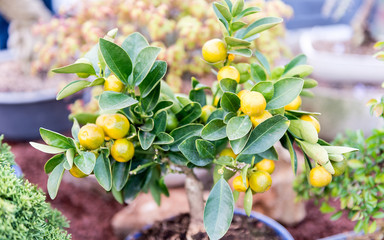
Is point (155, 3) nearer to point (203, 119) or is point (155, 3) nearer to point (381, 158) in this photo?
point (203, 119)

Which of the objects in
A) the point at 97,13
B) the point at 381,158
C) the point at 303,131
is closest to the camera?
the point at 303,131

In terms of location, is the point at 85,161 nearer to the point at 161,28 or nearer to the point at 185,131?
the point at 185,131

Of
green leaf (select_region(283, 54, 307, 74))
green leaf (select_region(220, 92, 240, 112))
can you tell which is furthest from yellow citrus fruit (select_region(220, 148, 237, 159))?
green leaf (select_region(283, 54, 307, 74))

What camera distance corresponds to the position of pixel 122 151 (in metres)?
0.66

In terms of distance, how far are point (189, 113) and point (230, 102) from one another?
123 mm

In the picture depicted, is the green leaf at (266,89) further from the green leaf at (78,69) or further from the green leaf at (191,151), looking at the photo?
the green leaf at (78,69)

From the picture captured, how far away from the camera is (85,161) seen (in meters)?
0.59

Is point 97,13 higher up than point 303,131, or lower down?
lower down

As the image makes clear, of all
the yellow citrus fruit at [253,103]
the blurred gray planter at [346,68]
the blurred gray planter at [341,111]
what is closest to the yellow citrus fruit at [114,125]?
the yellow citrus fruit at [253,103]

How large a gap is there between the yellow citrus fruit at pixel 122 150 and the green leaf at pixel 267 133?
0.21 m

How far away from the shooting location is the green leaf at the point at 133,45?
677 millimetres

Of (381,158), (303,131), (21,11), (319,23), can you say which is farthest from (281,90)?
(319,23)

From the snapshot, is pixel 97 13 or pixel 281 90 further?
pixel 97 13

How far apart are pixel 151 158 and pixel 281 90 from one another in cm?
33
